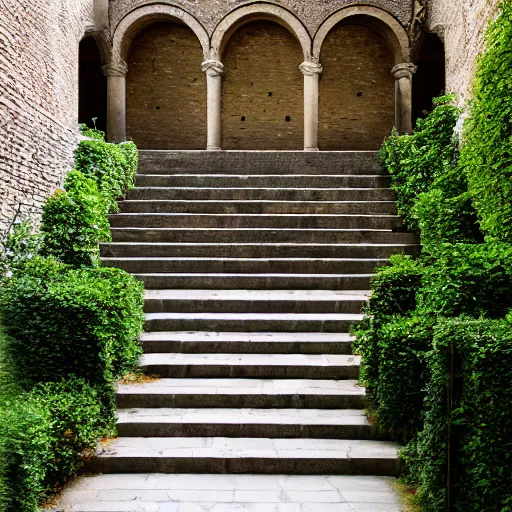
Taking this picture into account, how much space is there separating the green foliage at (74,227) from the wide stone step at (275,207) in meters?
1.10

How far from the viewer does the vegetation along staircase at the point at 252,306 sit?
4.24m


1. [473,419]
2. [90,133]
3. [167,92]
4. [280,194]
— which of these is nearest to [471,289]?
[473,419]

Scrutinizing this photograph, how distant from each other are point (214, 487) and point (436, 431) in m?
1.68

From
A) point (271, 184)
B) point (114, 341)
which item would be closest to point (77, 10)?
point (271, 184)

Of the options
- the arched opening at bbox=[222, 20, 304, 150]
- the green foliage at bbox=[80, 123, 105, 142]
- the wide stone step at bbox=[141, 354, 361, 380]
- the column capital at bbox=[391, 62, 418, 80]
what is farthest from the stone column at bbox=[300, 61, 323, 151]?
the wide stone step at bbox=[141, 354, 361, 380]

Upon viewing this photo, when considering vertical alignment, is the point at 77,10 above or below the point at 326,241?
above

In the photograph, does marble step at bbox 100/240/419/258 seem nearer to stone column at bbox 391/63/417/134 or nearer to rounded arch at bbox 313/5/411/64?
stone column at bbox 391/63/417/134

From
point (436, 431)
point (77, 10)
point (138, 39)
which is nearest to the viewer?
point (436, 431)

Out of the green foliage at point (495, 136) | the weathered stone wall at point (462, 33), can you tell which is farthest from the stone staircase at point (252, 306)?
the weathered stone wall at point (462, 33)

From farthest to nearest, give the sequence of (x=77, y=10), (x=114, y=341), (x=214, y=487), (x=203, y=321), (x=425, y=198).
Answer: (x=77, y=10) < (x=425, y=198) < (x=203, y=321) < (x=114, y=341) < (x=214, y=487)

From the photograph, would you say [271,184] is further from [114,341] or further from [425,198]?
[114,341]

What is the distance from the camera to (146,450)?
4148 mm

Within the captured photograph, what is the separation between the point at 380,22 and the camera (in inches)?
510

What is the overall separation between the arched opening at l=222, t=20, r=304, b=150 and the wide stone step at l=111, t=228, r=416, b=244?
7.79 meters
